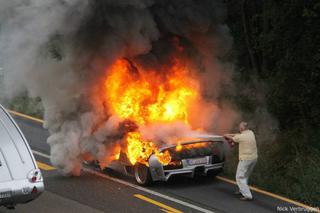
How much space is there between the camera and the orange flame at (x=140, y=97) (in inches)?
488

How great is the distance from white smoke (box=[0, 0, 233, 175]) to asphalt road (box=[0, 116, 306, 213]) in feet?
2.04

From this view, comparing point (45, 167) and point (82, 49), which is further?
point (45, 167)

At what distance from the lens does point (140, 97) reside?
12.5 m

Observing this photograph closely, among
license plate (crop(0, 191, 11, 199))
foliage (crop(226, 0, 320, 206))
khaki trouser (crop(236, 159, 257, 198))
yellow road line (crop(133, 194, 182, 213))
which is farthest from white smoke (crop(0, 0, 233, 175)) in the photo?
license plate (crop(0, 191, 11, 199))

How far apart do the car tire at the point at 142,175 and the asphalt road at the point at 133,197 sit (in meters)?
0.15

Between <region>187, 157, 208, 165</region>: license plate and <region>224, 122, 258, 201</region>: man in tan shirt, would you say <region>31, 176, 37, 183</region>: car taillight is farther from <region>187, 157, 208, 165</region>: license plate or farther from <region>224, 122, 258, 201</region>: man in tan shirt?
<region>224, 122, 258, 201</region>: man in tan shirt

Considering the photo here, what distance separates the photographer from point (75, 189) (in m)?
11.9

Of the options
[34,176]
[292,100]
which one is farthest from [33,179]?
[292,100]

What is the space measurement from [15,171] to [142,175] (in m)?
3.65

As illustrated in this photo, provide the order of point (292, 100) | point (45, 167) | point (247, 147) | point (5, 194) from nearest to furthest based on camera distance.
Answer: point (5, 194) < point (247, 147) < point (45, 167) < point (292, 100)

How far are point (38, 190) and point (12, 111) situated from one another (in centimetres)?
1111

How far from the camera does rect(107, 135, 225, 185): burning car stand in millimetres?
11750

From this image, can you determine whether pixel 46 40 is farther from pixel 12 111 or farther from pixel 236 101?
pixel 12 111

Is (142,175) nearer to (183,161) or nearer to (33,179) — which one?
(183,161)
